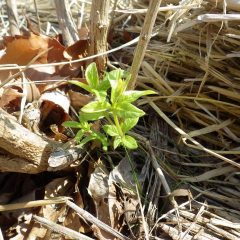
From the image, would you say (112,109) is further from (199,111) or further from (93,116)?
(199,111)

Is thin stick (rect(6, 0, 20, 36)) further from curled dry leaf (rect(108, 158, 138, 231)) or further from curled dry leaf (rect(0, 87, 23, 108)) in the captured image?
curled dry leaf (rect(108, 158, 138, 231))

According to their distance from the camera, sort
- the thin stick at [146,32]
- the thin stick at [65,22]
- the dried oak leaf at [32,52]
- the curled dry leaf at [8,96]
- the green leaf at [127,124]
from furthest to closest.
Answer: the thin stick at [65,22]
the dried oak leaf at [32,52]
the curled dry leaf at [8,96]
the green leaf at [127,124]
the thin stick at [146,32]

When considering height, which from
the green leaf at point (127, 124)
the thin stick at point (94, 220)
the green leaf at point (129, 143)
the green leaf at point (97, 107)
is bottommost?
the thin stick at point (94, 220)

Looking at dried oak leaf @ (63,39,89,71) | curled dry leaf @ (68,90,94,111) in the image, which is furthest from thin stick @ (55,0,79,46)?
curled dry leaf @ (68,90,94,111)

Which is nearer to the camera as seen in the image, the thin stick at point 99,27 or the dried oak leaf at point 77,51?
the thin stick at point 99,27

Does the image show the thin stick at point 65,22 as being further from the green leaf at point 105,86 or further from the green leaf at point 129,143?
the green leaf at point 129,143

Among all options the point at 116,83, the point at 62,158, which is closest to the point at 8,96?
the point at 62,158

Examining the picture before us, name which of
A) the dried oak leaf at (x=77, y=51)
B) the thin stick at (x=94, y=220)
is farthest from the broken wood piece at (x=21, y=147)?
the dried oak leaf at (x=77, y=51)

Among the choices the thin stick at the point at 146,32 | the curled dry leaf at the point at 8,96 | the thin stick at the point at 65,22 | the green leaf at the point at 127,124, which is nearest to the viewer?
the thin stick at the point at 146,32
